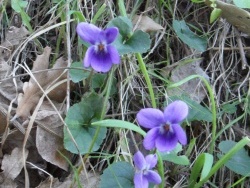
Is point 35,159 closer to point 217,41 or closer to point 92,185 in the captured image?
point 92,185

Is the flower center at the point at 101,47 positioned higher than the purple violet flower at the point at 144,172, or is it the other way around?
the flower center at the point at 101,47

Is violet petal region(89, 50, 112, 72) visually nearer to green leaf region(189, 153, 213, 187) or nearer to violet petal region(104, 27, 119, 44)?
violet petal region(104, 27, 119, 44)

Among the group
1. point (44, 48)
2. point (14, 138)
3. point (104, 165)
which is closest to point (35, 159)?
A: point (14, 138)

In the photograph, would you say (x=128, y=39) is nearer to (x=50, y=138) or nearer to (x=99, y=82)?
(x=99, y=82)

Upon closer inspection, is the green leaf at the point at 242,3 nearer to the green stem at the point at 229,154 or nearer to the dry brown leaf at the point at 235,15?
the dry brown leaf at the point at 235,15

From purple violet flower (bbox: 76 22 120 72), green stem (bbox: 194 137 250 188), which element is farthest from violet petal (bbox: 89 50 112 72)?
green stem (bbox: 194 137 250 188)

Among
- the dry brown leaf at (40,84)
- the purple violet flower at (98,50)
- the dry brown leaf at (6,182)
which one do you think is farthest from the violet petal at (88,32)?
the dry brown leaf at (6,182)
